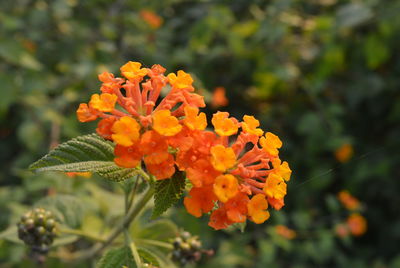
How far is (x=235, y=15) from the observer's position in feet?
11.0

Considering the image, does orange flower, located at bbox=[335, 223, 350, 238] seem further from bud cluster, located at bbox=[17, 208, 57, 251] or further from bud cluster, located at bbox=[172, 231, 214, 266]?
bud cluster, located at bbox=[17, 208, 57, 251]

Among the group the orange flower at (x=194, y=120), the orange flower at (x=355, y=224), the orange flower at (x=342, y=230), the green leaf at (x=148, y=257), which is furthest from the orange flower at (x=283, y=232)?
the orange flower at (x=194, y=120)

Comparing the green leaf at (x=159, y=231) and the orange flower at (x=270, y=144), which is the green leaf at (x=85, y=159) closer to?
the orange flower at (x=270, y=144)

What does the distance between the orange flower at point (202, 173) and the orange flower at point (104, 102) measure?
20 cm

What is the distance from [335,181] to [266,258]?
1.09 m

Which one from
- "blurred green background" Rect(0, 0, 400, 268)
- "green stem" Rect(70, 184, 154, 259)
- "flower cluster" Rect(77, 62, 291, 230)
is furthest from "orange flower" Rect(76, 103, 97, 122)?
"blurred green background" Rect(0, 0, 400, 268)

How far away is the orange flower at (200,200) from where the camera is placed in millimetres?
777

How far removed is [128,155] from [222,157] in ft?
0.58

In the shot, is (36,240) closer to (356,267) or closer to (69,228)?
(69,228)

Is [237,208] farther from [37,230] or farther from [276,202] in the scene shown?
[37,230]

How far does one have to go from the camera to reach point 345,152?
304 cm

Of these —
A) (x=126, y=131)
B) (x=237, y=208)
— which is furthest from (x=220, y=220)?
(x=126, y=131)

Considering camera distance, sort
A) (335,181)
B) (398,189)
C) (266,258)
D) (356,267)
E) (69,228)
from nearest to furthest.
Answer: (69,228) → (266,258) → (356,267) → (398,189) → (335,181)

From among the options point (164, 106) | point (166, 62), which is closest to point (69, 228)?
point (164, 106)
